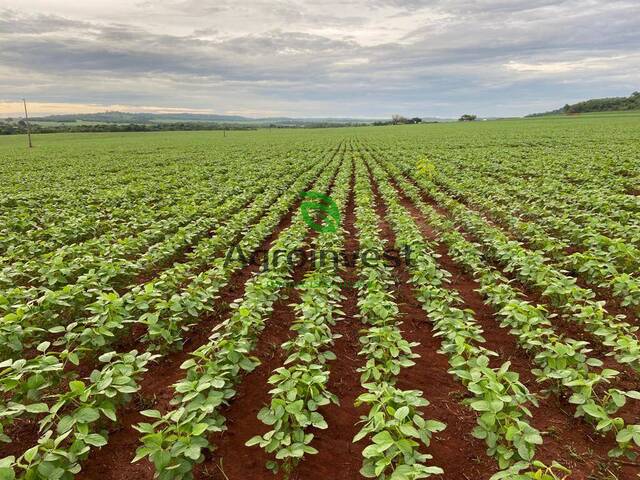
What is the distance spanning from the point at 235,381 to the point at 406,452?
187 cm

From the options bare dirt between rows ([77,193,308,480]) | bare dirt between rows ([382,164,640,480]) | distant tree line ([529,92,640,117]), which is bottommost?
bare dirt between rows ([77,193,308,480])

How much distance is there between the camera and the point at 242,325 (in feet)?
13.8

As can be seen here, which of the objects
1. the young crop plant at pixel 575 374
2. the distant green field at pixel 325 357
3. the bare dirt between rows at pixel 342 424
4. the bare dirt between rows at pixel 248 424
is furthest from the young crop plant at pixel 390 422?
the young crop plant at pixel 575 374

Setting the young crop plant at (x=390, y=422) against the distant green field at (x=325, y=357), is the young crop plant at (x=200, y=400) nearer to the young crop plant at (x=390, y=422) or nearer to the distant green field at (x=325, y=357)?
the distant green field at (x=325, y=357)

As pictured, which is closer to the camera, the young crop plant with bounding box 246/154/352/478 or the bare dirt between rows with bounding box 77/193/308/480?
the young crop plant with bounding box 246/154/352/478

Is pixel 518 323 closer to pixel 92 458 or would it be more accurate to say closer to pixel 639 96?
pixel 92 458

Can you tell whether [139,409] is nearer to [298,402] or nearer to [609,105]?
[298,402]

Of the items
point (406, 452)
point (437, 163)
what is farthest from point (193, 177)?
point (406, 452)

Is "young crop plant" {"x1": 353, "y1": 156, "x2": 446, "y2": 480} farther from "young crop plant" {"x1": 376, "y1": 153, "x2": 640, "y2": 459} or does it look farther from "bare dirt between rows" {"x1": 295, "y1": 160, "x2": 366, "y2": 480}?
"young crop plant" {"x1": 376, "y1": 153, "x2": 640, "y2": 459}
